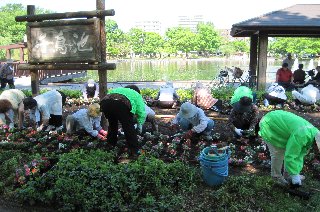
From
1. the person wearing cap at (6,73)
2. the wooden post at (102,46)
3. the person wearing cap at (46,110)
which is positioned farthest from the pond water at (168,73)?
the wooden post at (102,46)

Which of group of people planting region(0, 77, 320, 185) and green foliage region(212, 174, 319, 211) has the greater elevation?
group of people planting region(0, 77, 320, 185)

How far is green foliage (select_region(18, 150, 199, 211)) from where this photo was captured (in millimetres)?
3949

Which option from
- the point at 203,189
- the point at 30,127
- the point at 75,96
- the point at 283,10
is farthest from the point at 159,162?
the point at 283,10

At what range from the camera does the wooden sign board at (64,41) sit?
21.6 ft

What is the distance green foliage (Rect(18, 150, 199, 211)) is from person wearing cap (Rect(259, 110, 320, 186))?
3.61ft

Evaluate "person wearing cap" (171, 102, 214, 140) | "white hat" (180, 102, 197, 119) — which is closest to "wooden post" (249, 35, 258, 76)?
"person wearing cap" (171, 102, 214, 140)

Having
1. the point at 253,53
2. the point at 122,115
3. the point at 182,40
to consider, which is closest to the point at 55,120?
the point at 122,115

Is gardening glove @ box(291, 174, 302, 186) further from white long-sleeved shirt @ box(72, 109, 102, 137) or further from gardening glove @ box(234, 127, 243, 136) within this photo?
white long-sleeved shirt @ box(72, 109, 102, 137)

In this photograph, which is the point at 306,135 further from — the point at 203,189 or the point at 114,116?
the point at 114,116

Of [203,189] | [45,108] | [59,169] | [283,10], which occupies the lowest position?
[203,189]

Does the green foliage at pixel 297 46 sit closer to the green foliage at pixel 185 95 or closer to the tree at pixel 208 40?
the tree at pixel 208 40

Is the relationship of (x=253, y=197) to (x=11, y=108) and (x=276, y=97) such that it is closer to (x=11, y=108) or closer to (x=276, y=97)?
(x=11, y=108)

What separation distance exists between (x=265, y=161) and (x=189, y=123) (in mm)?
1723

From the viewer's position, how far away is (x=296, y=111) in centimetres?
915
